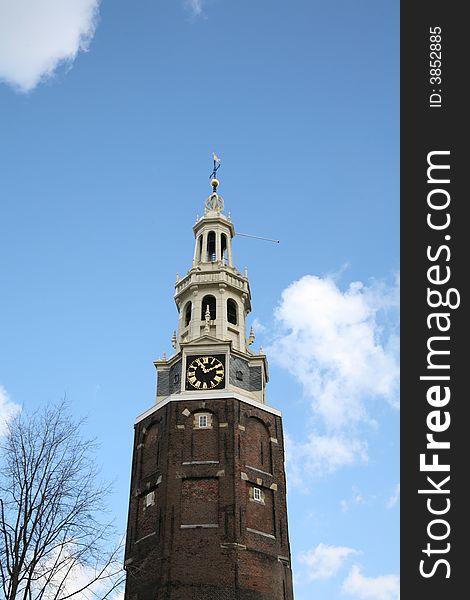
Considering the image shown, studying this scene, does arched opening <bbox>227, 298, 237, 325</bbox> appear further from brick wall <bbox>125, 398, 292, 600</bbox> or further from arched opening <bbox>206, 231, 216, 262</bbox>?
brick wall <bbox>125, 398, 292, 600</bbox>

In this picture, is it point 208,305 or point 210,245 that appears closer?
point 208,305

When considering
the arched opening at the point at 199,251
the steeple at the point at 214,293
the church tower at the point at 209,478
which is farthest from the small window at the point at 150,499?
the arched opening at the point at 199,251

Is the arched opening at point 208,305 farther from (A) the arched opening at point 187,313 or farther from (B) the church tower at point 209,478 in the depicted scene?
(A) the arched opening at point 187,313

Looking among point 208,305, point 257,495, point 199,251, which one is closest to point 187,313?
point 208,305

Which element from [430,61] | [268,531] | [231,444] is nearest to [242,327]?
[231,444]

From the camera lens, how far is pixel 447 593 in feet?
71.5

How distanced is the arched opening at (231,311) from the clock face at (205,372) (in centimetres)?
560

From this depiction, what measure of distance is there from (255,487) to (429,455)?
2596 cm

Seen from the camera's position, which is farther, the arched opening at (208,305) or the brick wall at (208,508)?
the arched opening at (208,305)

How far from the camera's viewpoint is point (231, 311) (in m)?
57.9

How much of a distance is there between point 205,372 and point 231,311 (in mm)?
7644

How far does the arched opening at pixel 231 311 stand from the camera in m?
57.3

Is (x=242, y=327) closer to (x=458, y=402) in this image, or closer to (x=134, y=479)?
(x=134, y=479)

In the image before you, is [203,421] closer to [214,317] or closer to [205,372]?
[205,372]
